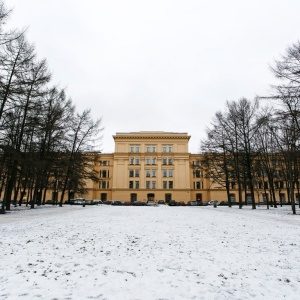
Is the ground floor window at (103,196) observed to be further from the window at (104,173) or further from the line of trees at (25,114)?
the line of trees at (25,114)

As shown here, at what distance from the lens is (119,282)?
5039 millimetres

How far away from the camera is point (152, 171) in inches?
2881

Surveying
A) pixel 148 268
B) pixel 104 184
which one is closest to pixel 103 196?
pixel 104 184

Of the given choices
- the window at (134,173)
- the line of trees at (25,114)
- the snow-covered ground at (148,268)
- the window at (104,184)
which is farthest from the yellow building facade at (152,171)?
the snow-covered ground at (148,268)

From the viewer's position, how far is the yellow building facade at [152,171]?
234ft

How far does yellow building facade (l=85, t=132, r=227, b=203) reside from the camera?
7125 centimetres

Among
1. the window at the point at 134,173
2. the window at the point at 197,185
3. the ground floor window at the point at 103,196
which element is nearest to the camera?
the window at the point at 134,173

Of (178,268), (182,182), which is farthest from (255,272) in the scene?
(182,182)

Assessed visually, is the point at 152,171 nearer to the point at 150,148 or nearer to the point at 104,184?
the point at 150,148

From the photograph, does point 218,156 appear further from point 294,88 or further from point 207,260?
point 207,260

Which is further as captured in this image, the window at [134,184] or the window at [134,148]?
the window at [134,148]

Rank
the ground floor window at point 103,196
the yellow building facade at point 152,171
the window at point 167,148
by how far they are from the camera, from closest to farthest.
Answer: the yellow building facade at point 152,171
the window at point 167,148
the ground floor window at point 103,196

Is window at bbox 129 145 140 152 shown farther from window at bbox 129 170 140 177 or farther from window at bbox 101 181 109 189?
window at bbox 101 181 109 189

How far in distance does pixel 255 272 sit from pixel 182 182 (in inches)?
2607
